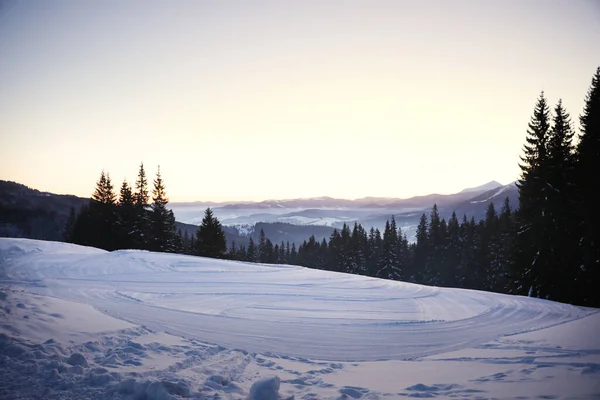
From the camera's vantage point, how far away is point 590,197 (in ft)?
59.5

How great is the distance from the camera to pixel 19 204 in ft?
421

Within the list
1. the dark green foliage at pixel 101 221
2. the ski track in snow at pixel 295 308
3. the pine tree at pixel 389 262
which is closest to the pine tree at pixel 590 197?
the ski track in snow at pixel 295 308

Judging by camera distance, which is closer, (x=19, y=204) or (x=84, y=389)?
(x=84, y=389)

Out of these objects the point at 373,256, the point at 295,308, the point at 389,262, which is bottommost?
the point at 389,262

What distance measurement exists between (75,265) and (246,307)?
10.6 metres

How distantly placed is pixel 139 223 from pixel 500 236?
147 feet

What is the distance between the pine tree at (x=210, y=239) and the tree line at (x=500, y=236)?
0.40 ft

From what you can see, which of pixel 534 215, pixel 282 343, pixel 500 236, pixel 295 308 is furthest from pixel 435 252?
pixel 282 343

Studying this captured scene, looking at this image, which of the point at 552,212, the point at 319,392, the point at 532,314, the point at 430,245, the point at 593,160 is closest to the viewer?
the point at 319,392

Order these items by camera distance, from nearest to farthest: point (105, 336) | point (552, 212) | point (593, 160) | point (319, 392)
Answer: point (319, 392)
point (105, 336)
point (593, 160)
point (552, 212)

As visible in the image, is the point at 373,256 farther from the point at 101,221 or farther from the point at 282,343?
the point at 282,343

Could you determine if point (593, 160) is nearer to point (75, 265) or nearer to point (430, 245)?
point (75, 265)

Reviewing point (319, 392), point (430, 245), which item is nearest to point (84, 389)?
point (319, 392)

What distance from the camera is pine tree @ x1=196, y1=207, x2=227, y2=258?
37.7 metres
